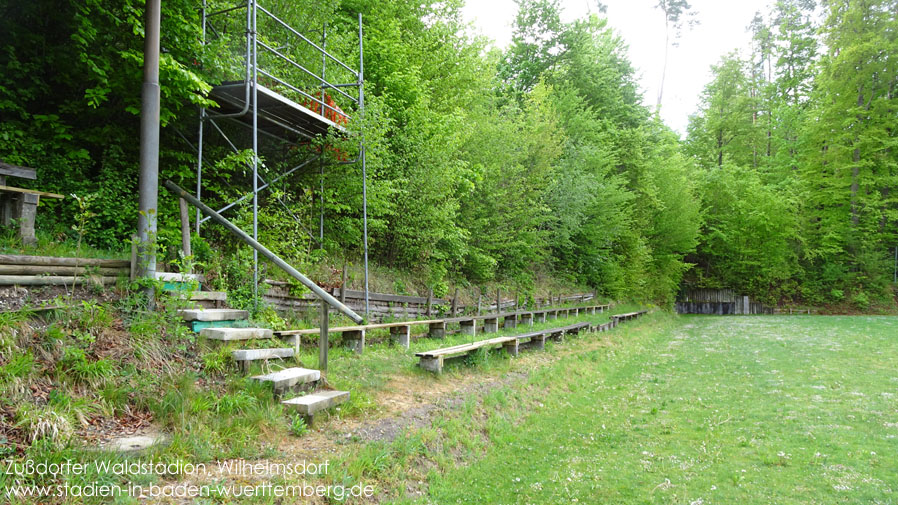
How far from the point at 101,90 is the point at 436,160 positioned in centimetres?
684

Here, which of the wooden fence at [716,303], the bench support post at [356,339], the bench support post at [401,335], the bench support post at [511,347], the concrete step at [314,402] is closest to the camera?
the concrete step at [314,402]

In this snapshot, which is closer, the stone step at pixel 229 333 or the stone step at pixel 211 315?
the stone step at pixel 229 333

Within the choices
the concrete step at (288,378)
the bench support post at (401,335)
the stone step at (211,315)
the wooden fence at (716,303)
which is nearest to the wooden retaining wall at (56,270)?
the stone step at (211,315)

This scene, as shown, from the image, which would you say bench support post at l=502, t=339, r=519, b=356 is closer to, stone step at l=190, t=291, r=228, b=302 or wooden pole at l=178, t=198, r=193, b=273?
stone step at l=190, t=291, r=228, b=302

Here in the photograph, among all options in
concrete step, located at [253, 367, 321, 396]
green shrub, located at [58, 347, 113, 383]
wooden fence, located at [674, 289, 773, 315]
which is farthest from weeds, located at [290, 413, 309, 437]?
wooden fence, located at [674, 289, 773, 315]

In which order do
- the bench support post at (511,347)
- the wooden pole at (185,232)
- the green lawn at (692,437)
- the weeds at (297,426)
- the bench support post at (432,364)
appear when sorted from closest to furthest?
the weeds at (297,426) → the green lawn at (692,437) → the wooden pole at (185,232) → the bench support post at (432,364) → the bench support post at (511,347)

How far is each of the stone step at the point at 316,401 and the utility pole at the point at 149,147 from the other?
1.78 metres

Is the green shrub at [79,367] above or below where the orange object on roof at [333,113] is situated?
below

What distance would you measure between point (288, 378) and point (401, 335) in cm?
397

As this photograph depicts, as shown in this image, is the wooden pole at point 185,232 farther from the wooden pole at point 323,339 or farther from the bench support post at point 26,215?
the wooden pole at point 323,339

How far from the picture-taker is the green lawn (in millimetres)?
4449

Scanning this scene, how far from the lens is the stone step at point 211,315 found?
17.0 ft

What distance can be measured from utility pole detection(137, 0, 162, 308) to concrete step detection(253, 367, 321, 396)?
1.41 meters

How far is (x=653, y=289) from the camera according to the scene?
2912 cm
